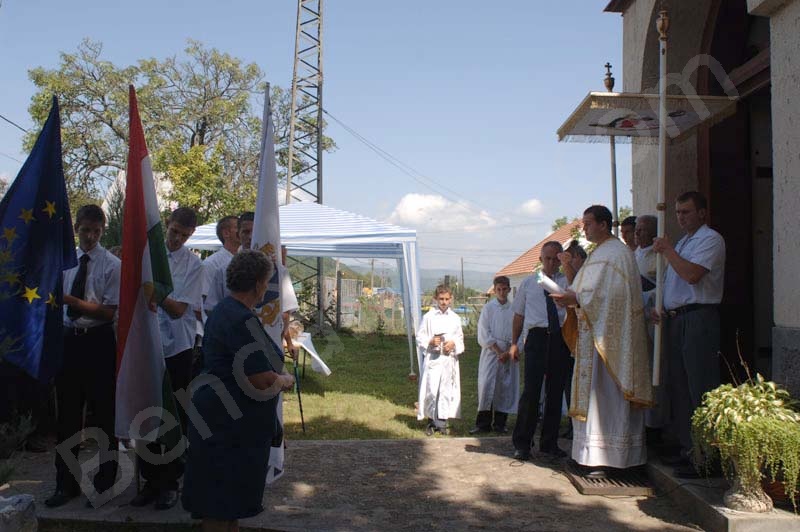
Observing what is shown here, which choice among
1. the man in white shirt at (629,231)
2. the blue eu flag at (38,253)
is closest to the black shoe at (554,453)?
the man in white shirt at (629,231)

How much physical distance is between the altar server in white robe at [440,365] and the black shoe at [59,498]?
4.12m

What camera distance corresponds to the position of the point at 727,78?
7.24m

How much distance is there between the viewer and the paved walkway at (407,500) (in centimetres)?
493

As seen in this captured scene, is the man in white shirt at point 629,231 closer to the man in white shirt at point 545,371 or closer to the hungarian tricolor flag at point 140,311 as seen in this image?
the man in white shirt at point 545,371

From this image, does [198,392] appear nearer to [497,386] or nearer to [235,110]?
[497,386]

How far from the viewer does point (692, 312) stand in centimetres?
532

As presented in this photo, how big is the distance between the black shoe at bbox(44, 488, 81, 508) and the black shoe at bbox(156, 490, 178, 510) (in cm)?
62

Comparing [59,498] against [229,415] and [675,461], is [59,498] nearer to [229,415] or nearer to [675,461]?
[229,415]

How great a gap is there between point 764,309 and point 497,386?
299cm

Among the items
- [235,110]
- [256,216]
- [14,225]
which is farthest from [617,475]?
[235,110]

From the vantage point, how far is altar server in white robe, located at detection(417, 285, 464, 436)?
27.9 ft

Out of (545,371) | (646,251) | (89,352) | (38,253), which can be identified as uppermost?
(646,251)

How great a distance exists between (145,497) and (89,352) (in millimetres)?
1087

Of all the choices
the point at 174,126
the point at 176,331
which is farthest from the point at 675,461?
the point at 174,126
